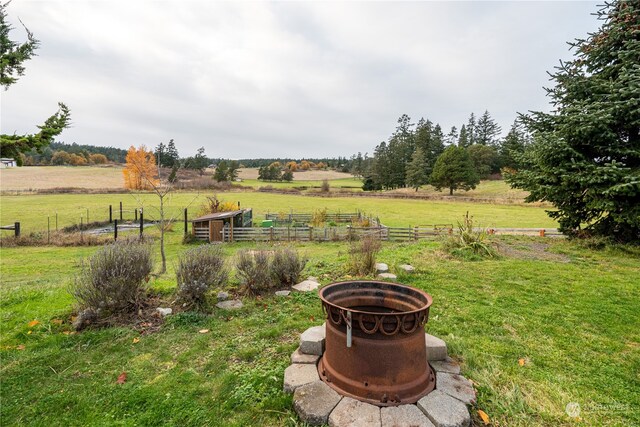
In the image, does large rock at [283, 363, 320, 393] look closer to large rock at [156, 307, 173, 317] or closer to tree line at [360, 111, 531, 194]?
large rock at [156, 307, 173, 317]

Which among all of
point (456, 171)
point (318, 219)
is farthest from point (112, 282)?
point (456, 171)

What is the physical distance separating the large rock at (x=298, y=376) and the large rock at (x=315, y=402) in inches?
2.4

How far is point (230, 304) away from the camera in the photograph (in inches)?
181

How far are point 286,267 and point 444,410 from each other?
3.70 metres

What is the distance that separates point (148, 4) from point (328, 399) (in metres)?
7.57

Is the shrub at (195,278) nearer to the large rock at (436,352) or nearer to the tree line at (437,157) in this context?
the large rock at (436,352)

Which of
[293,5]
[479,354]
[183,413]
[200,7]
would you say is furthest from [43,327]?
[293,5]

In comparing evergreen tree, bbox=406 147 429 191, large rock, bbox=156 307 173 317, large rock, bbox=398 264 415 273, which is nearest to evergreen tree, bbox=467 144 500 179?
evergreen tree, bbox=406 147 429 191

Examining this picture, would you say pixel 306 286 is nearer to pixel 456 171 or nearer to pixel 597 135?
pixel 597 135

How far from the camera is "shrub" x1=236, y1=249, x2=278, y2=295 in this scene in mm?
5105

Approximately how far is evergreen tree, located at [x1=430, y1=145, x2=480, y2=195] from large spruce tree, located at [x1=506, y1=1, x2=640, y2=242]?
33.8 metres

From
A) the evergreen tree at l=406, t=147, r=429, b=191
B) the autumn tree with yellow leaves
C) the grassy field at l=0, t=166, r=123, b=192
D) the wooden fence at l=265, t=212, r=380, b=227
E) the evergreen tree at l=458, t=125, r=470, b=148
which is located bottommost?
the wooden fence at l=265, t=212, r=380, b=227

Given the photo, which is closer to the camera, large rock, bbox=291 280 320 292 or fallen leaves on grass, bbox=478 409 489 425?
fallen leaves on grass, bbox=478 409 489 425

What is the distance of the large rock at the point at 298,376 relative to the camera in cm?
259
